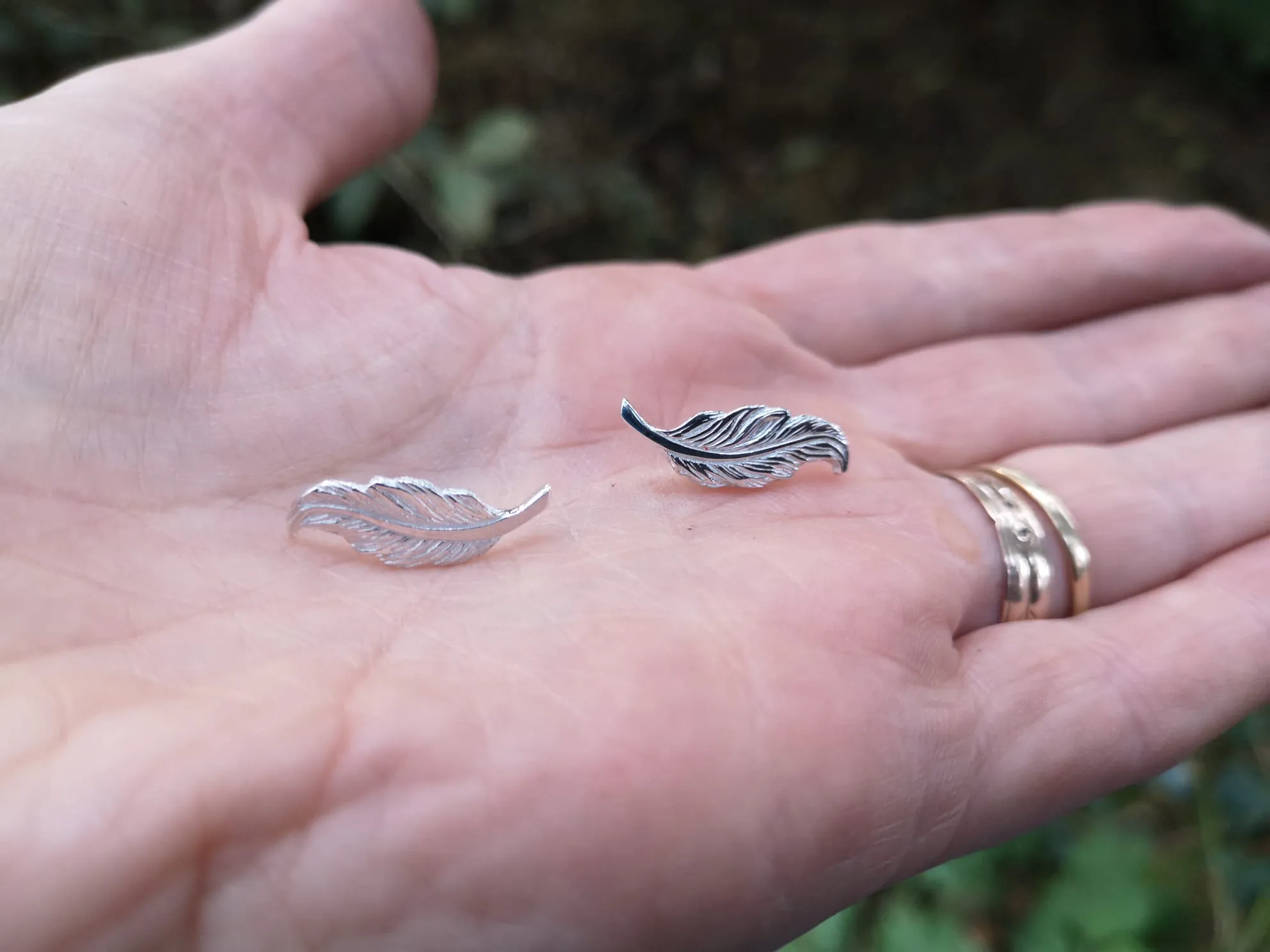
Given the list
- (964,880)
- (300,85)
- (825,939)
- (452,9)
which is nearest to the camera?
(300,85)

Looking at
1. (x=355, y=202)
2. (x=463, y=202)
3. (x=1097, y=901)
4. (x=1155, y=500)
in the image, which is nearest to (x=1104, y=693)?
(x=1155, y=500)

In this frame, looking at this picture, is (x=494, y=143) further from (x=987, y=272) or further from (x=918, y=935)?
(x=918, y=935)

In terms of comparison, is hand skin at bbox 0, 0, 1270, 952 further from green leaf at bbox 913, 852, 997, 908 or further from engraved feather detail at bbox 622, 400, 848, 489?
green leaf at bbox 913, 852, 997, 908

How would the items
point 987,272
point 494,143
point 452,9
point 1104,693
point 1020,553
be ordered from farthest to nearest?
point 452,9
point 494,143
point 987,272
point 1020,553
point 1104,693

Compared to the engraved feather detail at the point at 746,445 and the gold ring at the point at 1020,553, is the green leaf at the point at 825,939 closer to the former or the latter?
the gold ring at the point at 1020,553

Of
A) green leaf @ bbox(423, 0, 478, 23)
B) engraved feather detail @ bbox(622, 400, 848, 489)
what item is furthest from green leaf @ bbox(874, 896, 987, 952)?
green leaf @ bbox(423, 0, 478, 23)

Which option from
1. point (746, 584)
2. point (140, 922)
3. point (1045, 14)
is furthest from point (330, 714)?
point (1045, 14)
